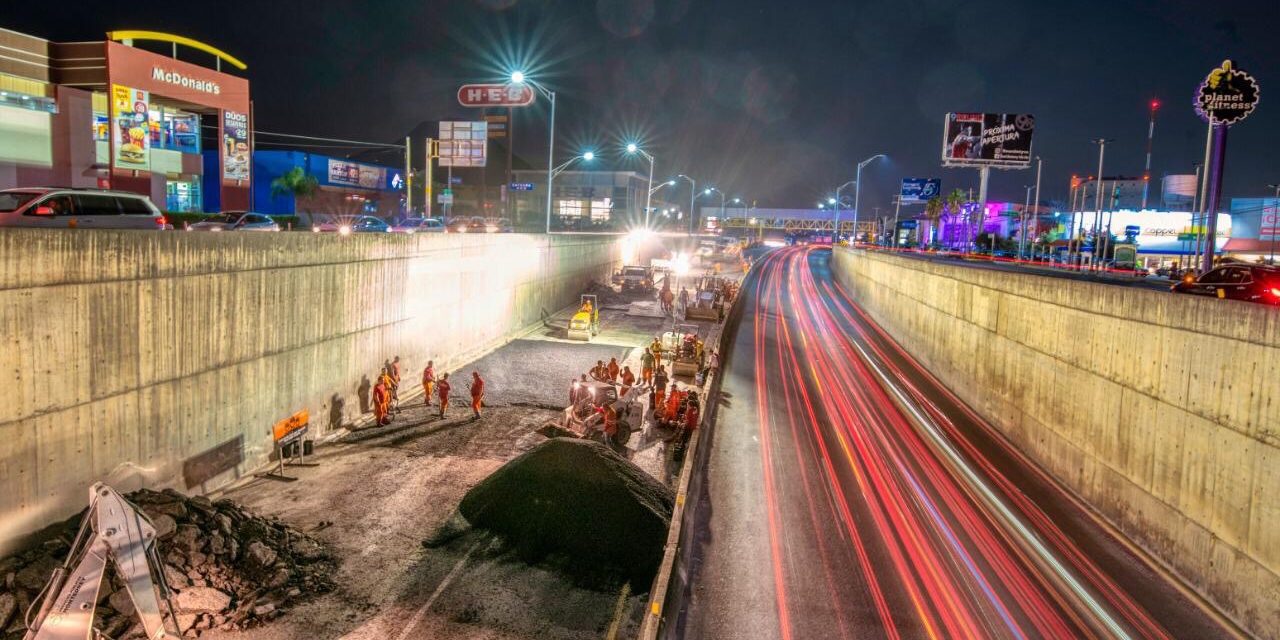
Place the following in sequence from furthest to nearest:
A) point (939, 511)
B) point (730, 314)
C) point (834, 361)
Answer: point (730, 314) < point (834, 361) < point (939, 511)


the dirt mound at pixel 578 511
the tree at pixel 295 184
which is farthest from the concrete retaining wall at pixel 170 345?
the tree at pixel 295 184

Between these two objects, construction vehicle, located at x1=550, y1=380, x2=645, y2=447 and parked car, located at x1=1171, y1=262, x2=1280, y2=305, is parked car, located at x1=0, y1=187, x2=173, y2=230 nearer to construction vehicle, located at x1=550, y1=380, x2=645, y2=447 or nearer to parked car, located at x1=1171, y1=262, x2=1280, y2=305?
construction vehicle, located at x1=550, y1=380, x2=645, y2=447

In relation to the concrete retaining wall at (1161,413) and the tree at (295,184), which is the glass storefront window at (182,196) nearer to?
the tree at (295,184)

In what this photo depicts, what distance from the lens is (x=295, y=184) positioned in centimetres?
7150

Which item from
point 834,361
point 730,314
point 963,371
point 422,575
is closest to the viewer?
point 422,575

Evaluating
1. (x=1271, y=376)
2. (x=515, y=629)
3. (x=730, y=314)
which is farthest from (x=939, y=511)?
(x=730, y=314)

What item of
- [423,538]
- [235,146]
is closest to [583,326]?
[423,538]

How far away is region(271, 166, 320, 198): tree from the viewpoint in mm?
71250

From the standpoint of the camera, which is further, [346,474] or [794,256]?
[794,256]

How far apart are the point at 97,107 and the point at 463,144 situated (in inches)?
777

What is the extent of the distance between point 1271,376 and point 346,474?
1715cm

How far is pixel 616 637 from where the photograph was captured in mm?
10727

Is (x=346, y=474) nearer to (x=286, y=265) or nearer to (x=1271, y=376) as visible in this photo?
(x=286, y=265)

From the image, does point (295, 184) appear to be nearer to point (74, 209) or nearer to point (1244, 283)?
point (74, 209)
